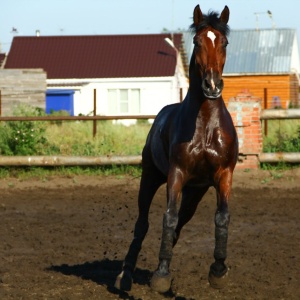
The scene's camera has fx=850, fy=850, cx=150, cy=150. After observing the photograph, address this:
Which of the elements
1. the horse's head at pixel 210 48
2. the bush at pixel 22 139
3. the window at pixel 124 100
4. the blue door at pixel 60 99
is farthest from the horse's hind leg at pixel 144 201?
the window at pixel 124 100

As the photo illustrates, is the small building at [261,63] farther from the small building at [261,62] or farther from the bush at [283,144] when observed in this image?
the bush at [283,144]

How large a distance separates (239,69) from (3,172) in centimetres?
3390

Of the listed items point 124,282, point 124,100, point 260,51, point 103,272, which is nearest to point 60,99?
point 124,100

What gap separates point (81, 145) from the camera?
56.2ft

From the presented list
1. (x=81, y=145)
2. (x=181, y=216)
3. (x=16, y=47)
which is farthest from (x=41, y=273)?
(x=16, y=47)

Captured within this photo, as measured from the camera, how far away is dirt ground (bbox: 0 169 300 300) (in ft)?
23.4

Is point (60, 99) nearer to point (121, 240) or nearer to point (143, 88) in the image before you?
point (143, 88)

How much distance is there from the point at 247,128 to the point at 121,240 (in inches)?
245

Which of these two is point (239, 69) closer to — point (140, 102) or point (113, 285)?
point (140, 102)

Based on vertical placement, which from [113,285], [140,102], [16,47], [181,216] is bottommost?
[113,285]

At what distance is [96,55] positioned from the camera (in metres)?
44.8

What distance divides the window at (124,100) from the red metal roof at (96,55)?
901 millimetres

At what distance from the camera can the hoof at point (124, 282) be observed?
7.07 metres

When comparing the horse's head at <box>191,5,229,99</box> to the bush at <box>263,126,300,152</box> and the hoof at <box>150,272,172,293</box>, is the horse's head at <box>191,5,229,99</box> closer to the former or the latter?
the hoof at <box>150,272,172,293</box>
